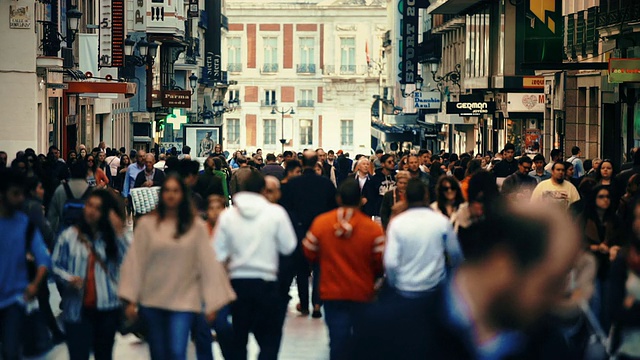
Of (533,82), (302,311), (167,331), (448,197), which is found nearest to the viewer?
(167,331)

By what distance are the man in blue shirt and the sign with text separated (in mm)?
58071

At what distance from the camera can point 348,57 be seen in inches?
4338

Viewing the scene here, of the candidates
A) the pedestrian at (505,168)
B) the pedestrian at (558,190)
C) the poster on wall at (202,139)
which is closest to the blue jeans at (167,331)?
the pedestrian at (558,190)

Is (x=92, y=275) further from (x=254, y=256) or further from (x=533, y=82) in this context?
(x=533, y=82)

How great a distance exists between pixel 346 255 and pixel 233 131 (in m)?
101

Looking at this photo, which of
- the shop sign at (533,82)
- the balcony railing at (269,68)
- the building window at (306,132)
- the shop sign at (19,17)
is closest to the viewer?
the shop sign at (19,17)

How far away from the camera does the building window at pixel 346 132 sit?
109 metres

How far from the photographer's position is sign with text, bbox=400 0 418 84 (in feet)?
218

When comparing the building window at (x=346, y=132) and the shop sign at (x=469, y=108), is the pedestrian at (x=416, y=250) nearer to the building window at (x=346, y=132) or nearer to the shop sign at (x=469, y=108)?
the shop sign at (x=469, y=108)

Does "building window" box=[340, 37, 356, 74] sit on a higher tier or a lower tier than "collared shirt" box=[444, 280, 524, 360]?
higher

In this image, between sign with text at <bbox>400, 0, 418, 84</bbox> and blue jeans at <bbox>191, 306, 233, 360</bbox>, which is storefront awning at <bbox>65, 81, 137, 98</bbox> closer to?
blue jeans at <bbox>191, 306, 233, 360</bbox>

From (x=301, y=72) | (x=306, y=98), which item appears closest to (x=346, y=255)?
(x=306, y=98)

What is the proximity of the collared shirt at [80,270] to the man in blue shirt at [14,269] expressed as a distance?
0.12m

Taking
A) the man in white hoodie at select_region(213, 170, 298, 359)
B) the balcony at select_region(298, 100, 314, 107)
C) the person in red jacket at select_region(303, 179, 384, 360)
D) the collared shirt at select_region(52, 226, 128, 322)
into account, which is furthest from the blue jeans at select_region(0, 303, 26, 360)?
the balcony at select_region(298, 100, 314, 107)
